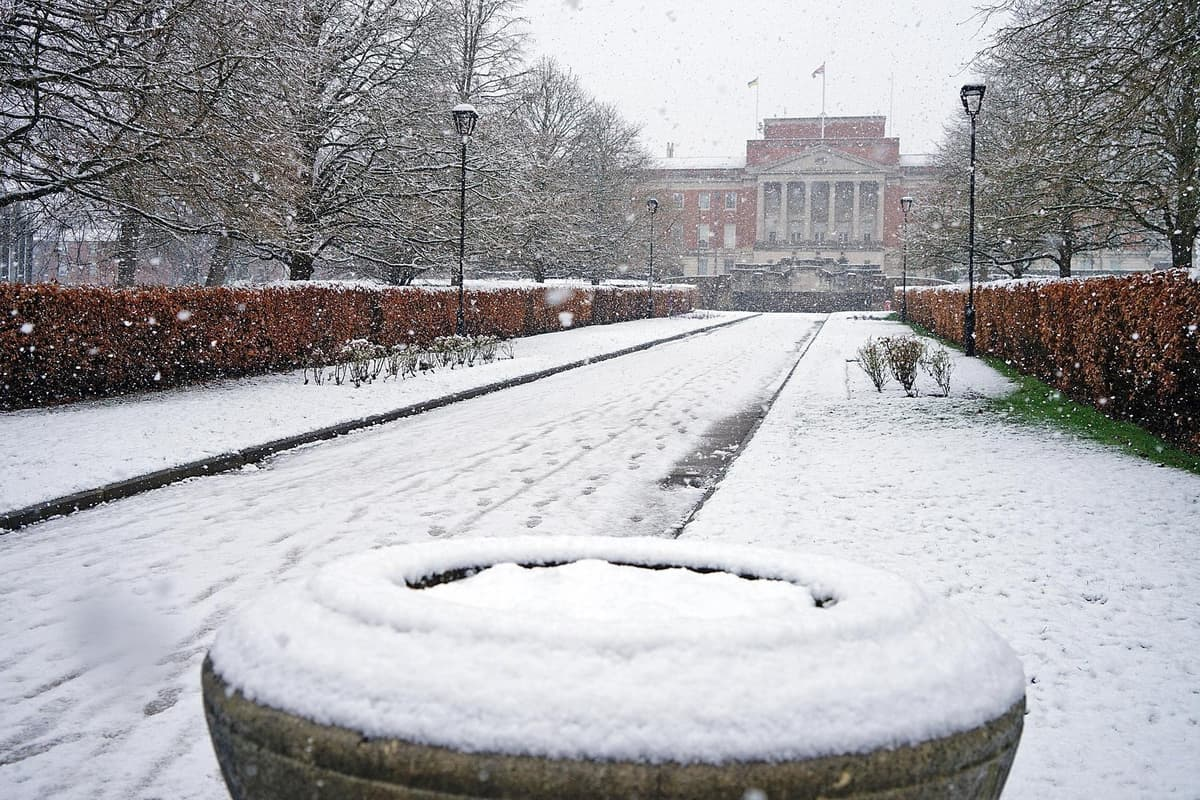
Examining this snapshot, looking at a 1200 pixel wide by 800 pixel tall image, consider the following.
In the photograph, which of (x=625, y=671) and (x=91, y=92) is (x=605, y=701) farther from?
(x=91, y=92)

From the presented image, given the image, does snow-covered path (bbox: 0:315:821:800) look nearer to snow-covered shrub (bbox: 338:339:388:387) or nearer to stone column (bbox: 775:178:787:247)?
snow-covered shrub (bbox: 338:339:388:387)

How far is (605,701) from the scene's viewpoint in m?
1.46

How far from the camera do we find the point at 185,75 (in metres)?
15.1

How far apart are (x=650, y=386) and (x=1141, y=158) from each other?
1162cm

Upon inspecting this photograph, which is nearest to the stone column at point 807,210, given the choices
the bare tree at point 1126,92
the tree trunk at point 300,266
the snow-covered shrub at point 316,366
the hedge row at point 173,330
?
the bare tree at point 1126,92

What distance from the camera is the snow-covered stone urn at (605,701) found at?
1.41m

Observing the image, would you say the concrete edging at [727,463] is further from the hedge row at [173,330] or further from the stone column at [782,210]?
the stone column at [782,210]

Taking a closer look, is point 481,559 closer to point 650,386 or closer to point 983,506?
point 983,506

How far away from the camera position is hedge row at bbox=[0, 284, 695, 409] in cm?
1193

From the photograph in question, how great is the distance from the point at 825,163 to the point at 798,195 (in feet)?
16.2

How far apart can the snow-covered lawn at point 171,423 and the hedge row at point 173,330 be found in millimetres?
361

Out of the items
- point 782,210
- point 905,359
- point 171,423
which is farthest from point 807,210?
point 171,423

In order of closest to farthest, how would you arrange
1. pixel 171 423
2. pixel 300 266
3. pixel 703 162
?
pixel 171 423 < pixel 300 266 < pixel 703 162

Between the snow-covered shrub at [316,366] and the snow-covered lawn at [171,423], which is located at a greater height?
the snow-covered shrub at [316,366]
